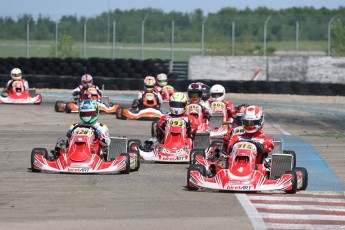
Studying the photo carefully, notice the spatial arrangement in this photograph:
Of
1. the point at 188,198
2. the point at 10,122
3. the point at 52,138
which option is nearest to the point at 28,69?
the point at 10,122

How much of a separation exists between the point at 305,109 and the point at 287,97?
4.68 meters

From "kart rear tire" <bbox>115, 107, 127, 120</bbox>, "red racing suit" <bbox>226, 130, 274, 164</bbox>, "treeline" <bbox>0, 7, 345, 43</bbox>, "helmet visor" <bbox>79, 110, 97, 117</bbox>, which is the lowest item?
"kart rear tire" <bbox>115, 107, 127, 120</bbox>

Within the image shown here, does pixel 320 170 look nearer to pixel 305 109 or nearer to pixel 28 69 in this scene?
pixel 305 109

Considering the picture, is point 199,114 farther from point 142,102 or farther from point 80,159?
point 80,159

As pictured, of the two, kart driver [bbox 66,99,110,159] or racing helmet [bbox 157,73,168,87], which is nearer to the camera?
kart driver [bbox 66,99,110,159]

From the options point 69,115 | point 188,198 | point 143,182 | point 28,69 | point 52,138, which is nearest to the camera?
point 188,198

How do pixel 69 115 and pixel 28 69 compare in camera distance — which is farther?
pixel 28 69

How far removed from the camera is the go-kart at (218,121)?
2289 cm

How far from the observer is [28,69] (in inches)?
1646

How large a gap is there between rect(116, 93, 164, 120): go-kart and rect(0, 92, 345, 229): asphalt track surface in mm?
4072

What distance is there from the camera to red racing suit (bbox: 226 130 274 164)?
15.0 metres

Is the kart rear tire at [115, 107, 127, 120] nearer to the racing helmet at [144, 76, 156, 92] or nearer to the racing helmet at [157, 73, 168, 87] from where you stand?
the racing helmet at [144, 76, 156, 92]

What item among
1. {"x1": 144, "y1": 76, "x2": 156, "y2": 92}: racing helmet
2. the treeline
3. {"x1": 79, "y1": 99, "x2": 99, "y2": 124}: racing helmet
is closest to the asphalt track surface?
{"x1": 79, "y1": 99, "x2": 99, "y2": 124}: racing helmet

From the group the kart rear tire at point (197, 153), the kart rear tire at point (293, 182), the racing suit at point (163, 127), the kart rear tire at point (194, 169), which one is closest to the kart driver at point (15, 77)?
the racing suit at point (163, 127)
